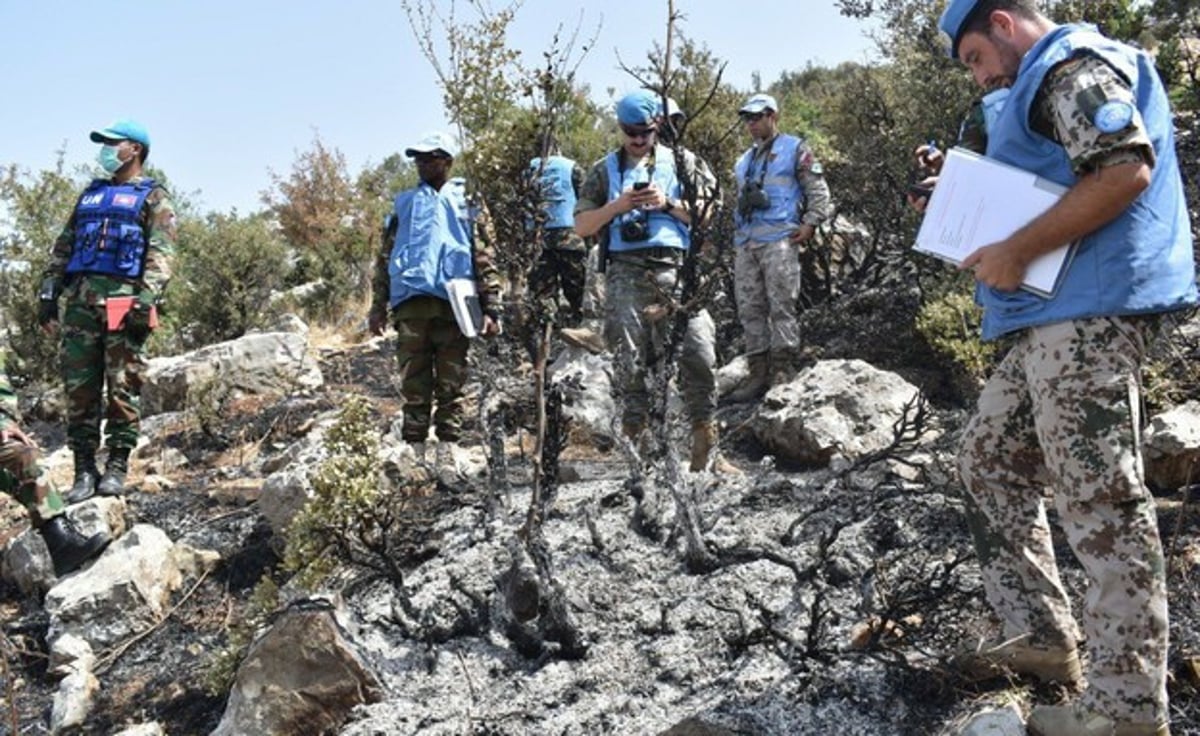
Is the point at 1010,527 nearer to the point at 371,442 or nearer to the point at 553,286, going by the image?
the point at 371,442

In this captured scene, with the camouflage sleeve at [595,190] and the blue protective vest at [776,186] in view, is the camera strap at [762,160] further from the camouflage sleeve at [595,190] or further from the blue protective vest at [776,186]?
the camouflage sleeve at [595,190]

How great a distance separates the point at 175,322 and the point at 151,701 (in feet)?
25.5

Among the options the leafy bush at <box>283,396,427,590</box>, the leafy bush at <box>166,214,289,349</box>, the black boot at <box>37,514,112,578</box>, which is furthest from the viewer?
the leafy bush at <box>166,214,289,349</box>

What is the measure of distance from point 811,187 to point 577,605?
145 inches

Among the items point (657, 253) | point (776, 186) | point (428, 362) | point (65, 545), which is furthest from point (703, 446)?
point (65, 545)

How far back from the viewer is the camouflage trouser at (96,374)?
4.73 metres

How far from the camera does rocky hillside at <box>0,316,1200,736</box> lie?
246cm

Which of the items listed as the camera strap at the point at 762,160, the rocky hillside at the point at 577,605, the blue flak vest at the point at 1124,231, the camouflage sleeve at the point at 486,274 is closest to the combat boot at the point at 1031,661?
the rocky hillside at the point at 577,605

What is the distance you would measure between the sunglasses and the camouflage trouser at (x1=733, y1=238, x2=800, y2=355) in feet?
6.47

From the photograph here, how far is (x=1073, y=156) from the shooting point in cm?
184

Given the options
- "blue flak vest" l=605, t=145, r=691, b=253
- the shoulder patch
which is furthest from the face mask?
the shoulder patch

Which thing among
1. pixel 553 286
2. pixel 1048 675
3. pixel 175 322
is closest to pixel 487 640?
pixel 1048 675

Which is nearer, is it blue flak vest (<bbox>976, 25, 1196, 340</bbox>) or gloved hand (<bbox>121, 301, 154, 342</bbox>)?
blue flak vest (<bbox>976, 25, 1196, 340</bbox>)

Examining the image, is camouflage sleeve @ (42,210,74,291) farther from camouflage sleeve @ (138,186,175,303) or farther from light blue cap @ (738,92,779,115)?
light blue cap @ (738,92,779,115)
